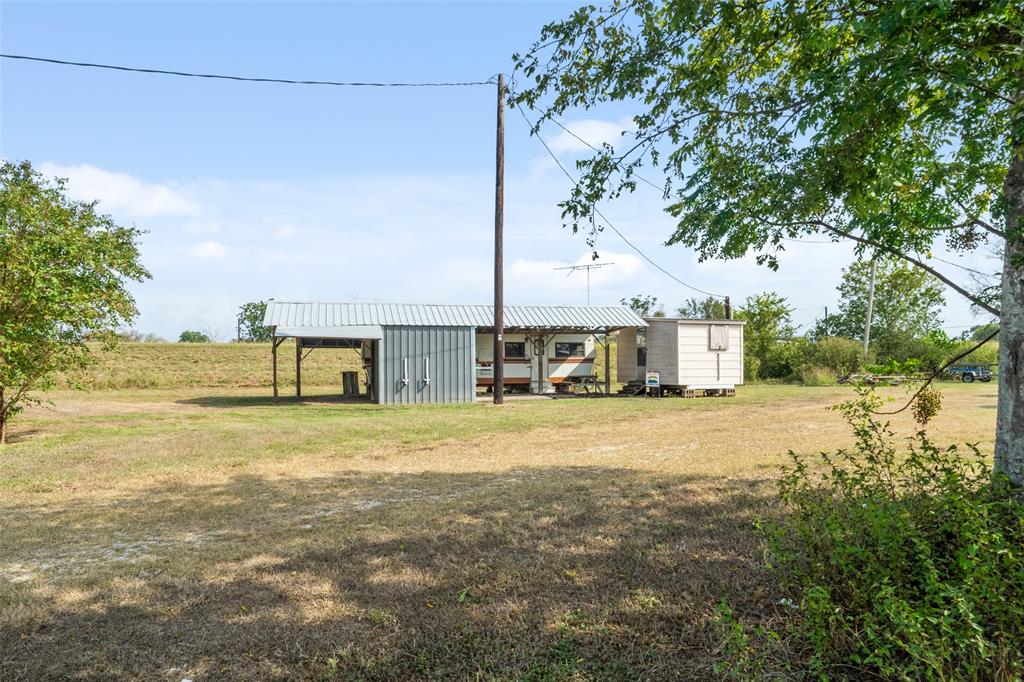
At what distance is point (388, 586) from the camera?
13.2 ft

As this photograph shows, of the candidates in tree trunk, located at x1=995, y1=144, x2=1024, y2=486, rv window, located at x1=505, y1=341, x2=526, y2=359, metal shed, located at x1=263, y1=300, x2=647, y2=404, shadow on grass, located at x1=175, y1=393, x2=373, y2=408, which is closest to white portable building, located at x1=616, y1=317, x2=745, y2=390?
metal shed, located at x1=263, y1=300, x2=647, y2=404

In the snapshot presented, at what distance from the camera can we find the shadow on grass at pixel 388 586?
3.10 m

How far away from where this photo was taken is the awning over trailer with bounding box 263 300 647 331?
68.9 ft

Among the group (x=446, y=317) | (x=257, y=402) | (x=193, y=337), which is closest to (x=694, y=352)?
(x=446, y=317)

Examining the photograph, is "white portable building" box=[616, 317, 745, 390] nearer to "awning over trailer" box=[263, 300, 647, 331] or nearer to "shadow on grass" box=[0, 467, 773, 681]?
"awning over trailer" box=[263, 300, 647, 331]

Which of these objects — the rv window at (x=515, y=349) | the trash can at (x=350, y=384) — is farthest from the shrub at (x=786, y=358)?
the trash can at (x=350, y=384)

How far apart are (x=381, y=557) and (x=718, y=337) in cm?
2046

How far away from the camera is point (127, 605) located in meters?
3.84

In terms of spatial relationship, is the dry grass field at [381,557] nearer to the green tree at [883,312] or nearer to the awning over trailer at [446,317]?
the awning over trailer at [446,317]

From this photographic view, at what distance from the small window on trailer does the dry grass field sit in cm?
1264

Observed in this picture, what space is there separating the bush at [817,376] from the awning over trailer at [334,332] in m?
20.4

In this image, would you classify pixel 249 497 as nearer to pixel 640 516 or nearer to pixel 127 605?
pixel 127 605

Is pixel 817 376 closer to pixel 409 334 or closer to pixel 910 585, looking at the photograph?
pixel 409 334

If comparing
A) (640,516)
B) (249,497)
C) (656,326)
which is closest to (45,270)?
(249,497)
